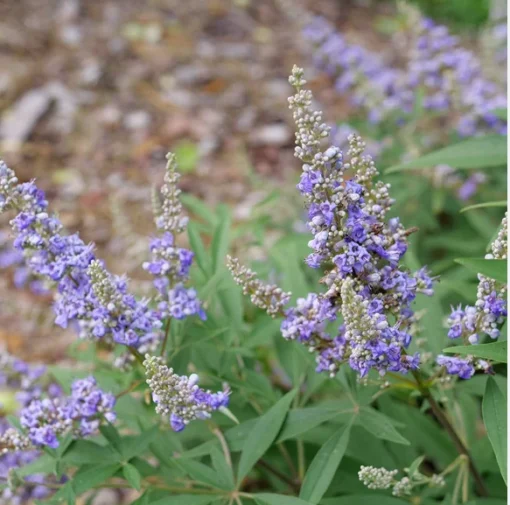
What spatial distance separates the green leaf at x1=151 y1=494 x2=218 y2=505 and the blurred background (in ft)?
10.6

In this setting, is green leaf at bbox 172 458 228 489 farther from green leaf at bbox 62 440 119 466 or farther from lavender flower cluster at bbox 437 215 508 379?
lavender flower cluster at bbox 437 215 508 379

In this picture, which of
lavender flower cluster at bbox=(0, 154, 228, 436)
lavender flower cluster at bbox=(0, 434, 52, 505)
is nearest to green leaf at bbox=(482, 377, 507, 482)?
lavender flower cluster at bbox=(0, 154, 228, 436)

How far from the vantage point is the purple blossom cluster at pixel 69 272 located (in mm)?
2574

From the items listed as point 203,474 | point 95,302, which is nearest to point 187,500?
point 203,474

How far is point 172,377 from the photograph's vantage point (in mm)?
2352

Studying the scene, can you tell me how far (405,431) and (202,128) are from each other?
533 centimetres

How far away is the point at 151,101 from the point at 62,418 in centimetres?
632

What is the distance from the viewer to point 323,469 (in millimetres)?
2693

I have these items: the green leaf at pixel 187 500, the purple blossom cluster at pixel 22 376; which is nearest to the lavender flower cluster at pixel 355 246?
the green leaf at pixel 187 500

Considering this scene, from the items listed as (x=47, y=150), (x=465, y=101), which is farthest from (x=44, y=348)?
(x=465, y=101)

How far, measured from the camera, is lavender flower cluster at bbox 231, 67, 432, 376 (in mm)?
2225

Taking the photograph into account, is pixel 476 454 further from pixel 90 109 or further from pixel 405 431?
pixel 90 109

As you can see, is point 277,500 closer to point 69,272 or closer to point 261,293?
point 261,293

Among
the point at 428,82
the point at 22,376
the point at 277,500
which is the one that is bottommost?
the point at 22,376
